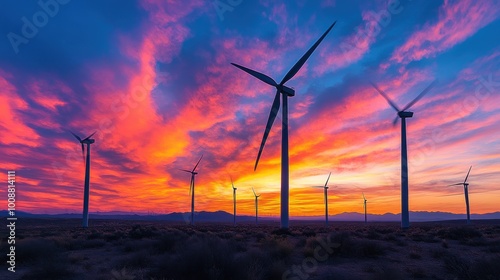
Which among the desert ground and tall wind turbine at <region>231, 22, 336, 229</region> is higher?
tall wind turbine at <region>231, 22, 336, 229</region>

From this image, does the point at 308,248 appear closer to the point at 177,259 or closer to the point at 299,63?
the point at 177,259

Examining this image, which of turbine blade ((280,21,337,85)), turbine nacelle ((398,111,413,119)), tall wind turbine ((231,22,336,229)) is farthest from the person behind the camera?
turbine nacelle ((398,111,413,119))

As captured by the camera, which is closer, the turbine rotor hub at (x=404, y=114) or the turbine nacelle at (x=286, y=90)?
the turbine nacelle at (x=286, y=90)

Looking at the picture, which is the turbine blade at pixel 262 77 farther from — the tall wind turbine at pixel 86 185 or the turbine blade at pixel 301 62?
the tall wind turbine at pixel 86 185

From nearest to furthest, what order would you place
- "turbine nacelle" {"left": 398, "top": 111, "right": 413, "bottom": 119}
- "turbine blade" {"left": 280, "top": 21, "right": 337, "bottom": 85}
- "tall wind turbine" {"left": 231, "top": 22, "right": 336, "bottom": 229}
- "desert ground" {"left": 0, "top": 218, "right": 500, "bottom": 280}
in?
"desert ground" {"left": 0, "top": 218, "right": 500, "bottom": 280} → "tall wind turbine" {"left": 231, "top": 22, "right": 336, "bottom": 229} → "turbine blade" {"left": 280, "top": 21, "right": 337, "bottom": 85} → "turbine nacelle" {"left": 398, "top": 111, "right": 413, "bottom": 119}

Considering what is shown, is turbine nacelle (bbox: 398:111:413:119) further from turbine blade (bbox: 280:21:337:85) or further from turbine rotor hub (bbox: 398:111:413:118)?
turbine blade (bbox: 280:21:337:85)

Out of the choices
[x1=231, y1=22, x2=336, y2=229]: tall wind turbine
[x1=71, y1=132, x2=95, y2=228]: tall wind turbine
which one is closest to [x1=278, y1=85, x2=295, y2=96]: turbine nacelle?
[x1=231, y1=22, x2=336, y2=229]: tall wind turbine

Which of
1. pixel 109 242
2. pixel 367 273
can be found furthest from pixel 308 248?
pixel 109 242

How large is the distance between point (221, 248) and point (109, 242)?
841 inches

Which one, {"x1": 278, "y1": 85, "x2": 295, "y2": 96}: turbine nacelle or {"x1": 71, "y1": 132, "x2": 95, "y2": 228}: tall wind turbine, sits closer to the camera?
{"x1": 278, "y1": 85, "x2": 295, "y2": 96}: turbine nacelle

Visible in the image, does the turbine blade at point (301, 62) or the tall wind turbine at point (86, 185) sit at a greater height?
the turbine blade at point (301, 62)

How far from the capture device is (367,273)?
56.1 ft

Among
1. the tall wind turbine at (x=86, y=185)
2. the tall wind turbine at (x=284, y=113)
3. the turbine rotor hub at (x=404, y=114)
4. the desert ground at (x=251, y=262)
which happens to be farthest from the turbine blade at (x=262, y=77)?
the tall wind turbine at (x=86, y=185)

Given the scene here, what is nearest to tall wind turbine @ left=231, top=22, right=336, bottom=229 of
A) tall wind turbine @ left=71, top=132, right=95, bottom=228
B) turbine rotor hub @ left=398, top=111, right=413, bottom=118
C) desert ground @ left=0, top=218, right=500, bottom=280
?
desert ground @ left=0, top=218, right=500, bottom=280
